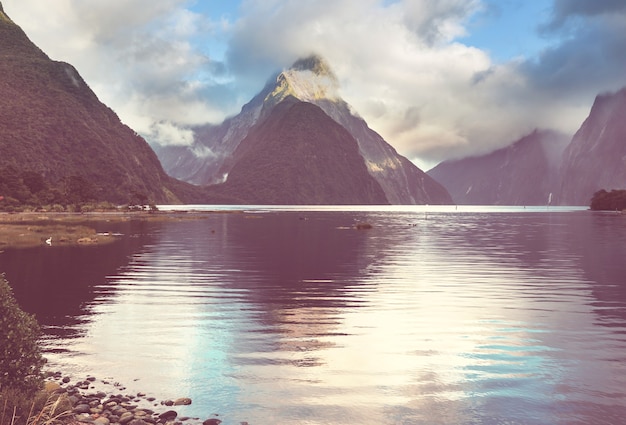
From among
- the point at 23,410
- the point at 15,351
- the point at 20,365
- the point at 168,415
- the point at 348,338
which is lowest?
the point at 168,415

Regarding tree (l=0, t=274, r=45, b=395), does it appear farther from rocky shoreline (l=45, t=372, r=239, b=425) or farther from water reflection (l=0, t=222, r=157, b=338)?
water reflection (l=0, t=222, r=157, b=338)

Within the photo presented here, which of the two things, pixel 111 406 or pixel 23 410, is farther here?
pixel 111 406

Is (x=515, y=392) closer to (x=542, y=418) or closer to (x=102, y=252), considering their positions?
(x=542, y=418)

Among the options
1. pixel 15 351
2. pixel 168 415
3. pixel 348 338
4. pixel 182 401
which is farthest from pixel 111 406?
pixel 348 338

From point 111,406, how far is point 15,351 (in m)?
2.76

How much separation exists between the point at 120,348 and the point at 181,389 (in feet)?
18.2

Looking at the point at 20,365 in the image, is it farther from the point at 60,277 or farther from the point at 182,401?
the point at 60,277

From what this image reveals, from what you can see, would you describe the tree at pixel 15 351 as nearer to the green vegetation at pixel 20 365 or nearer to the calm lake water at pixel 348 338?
the green vegetation at pixel 20 365

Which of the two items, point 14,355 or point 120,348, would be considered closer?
point 14,355

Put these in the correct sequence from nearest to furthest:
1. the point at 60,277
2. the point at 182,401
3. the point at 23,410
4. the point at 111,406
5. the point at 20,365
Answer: the point at 23,410 < the point at 20,365 < the point at 111,406 < the point at 182,401 < the point at 60,277

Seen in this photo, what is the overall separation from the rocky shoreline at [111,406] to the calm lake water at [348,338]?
0.44 meters

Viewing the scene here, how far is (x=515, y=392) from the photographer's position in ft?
48.6

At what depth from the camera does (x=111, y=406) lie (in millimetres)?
13500

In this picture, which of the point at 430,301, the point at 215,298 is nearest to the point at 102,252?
the point at 215,298
